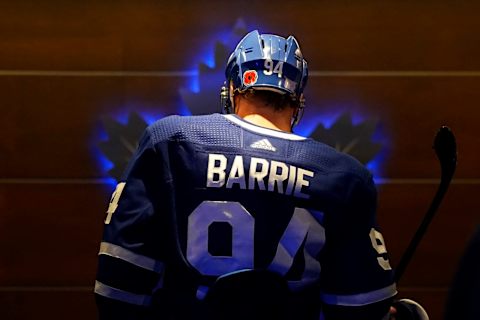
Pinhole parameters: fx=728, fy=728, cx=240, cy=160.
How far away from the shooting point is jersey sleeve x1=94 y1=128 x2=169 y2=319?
140cm

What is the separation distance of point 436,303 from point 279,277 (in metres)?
1.50

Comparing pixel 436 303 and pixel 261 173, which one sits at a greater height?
pixel 261 173

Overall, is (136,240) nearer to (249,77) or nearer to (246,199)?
(246,199)

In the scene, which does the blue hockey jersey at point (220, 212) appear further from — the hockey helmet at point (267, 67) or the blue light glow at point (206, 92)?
the blue light glow at point (206, 92)

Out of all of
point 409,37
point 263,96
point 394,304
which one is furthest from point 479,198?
point 263,96

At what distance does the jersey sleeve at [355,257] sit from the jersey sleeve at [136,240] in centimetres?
34

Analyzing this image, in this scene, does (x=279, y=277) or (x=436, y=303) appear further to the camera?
(x=436, y=303)

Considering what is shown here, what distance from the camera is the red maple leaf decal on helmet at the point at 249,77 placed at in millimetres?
1549

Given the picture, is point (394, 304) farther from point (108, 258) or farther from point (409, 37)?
point (409, 37)

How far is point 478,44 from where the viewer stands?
265 cm

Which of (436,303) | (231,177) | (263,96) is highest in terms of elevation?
(263,96)

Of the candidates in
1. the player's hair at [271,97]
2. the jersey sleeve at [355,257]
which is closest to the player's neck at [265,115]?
the player's hair at [271,97]

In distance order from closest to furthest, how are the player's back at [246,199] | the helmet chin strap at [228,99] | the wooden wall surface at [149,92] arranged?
the player's back at [246,199] < the helmet chin strap at [228,99] < the wooden wall surface at [149,92]

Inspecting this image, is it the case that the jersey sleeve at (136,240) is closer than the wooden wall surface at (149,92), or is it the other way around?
the jersey sleeve at (136,240)
